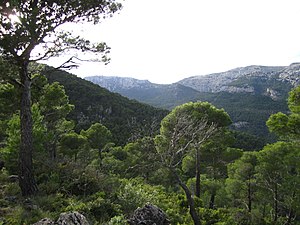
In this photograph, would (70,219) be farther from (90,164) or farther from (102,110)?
(102,110)

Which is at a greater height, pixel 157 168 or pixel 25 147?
pixel 25 147

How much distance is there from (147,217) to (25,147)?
4.31 m

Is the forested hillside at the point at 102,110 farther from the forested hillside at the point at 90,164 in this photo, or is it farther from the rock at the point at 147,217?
the rock at the point at 147,217

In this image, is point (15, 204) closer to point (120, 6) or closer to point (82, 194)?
point (82, 194)

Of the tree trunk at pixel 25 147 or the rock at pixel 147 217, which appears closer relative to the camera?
the rock at pixel 147 217

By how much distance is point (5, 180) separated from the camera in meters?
9.38

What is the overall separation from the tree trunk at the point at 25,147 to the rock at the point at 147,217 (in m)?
3.44

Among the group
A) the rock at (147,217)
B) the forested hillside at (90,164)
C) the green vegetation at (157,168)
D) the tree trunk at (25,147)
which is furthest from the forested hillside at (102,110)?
the rock at (147,217)

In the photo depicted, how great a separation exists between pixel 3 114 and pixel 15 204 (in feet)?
36.6

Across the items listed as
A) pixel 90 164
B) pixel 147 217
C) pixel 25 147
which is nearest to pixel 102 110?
pixel 90 164

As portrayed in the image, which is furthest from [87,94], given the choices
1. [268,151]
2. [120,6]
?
[120,6]

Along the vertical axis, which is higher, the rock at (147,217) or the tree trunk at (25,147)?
the tree trunk at (25,147)

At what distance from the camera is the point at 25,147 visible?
8.11 meters

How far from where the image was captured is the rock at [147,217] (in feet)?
20.7
